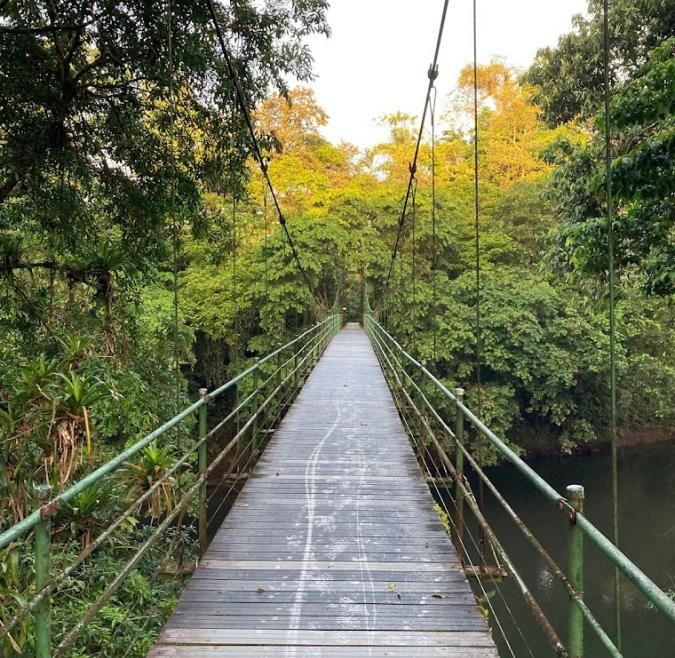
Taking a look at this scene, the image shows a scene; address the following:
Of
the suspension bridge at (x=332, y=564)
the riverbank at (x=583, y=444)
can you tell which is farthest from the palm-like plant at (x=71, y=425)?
the riverbank at (x=583, y=444)

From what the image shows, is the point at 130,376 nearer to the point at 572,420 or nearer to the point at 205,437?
the point at 205,437

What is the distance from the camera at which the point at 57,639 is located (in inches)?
144

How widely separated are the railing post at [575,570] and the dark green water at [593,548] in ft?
19.5

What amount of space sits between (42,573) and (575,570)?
56.2 inches

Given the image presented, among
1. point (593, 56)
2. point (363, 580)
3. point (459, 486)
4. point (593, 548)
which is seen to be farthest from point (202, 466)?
point (593, 548)

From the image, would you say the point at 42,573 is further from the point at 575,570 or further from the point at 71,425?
the point at 71,425

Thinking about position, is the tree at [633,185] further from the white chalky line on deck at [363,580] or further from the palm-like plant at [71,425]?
the palm-like plant at [71,425]

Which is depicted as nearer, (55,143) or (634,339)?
(55,143)

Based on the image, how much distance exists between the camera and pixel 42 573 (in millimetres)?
1519

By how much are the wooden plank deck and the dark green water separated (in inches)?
159

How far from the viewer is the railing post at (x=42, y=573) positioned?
1.49 m

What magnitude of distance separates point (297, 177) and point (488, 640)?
16.2 meters

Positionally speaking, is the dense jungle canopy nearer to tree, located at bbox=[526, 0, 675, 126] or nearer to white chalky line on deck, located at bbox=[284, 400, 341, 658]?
tree, located at bbox=[526, 0, 675, 126]

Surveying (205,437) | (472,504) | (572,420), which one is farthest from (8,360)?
(572,420)
